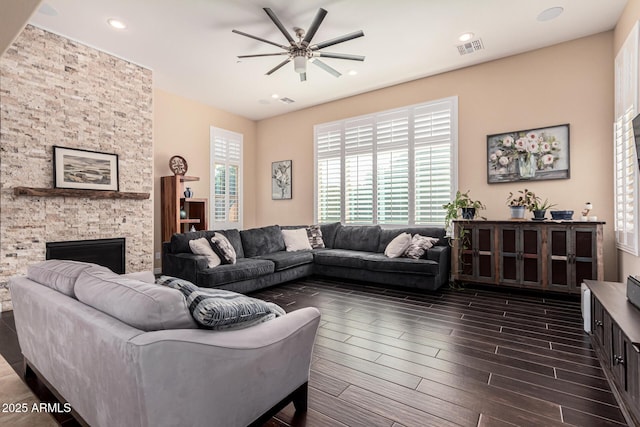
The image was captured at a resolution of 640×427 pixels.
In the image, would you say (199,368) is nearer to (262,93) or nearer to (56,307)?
(56,307)

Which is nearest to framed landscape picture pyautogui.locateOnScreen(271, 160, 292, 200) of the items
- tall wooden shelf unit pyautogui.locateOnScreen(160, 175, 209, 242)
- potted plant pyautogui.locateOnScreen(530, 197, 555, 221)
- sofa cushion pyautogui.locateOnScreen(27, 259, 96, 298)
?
tall wooden shelf unit pyautogui.locateOnScreen(160, 175, 209, 242)

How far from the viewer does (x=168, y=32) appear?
3771 mm

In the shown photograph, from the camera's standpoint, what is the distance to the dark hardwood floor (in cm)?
165

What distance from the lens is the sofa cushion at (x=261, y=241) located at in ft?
15.8

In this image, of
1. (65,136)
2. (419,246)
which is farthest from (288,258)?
(65,136)

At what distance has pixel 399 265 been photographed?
4.20 m

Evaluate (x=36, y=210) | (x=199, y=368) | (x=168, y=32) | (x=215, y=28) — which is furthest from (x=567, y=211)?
(x=36, y=210)

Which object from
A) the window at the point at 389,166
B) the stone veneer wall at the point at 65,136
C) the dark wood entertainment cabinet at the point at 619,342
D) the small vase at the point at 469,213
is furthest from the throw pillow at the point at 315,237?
the dark wood entertainment cabinet at the point at 619,342

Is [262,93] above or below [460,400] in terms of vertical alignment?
above

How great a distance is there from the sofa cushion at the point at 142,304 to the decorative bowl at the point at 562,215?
14.2 feet

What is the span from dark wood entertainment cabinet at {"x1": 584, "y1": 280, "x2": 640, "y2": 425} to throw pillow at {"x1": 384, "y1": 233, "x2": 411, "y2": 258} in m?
2.23

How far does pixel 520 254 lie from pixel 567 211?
2.40 ft

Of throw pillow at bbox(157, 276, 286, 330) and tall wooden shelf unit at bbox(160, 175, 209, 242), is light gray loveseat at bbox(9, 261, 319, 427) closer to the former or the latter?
throw pillow at bbox(157, 276, 286, 330)

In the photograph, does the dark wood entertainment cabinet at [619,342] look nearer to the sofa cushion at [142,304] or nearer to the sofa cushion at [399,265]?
the sofa cushion at [399,265]
